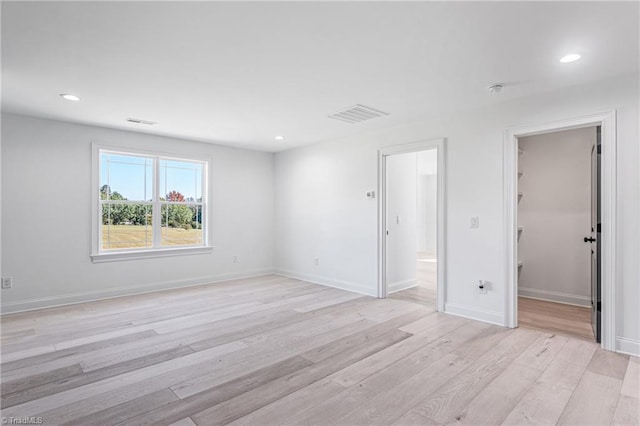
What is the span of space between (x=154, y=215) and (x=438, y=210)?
431 centimetres

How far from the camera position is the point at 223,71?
290cm

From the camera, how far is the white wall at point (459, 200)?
292 cm

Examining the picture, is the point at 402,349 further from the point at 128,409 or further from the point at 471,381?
the point at 128,409

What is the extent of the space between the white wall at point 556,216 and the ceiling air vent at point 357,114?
8.19 ft

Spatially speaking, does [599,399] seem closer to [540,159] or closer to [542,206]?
[542,206]

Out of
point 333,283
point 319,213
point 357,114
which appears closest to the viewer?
point 357,114

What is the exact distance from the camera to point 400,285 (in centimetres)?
537

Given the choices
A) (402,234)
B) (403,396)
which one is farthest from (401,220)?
(403,396)

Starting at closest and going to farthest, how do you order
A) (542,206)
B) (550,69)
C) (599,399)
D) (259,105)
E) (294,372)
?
(599,399), (294,372), (550,69), (259,105), (542,206)

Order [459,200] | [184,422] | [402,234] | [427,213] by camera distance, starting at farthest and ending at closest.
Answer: [427,213]
[402,234]
[459,200]
[184,422]

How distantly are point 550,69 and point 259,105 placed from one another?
2.80m

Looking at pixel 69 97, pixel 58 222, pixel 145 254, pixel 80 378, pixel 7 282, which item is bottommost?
pixel 80 378

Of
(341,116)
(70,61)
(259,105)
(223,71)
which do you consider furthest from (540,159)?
(70,61)

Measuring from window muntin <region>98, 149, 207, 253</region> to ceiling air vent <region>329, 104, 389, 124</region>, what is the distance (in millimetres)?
2876
